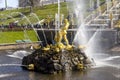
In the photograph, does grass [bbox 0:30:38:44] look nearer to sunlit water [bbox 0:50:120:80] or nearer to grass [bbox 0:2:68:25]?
grass [bbox 0:2:68:25]

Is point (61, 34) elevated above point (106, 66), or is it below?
above

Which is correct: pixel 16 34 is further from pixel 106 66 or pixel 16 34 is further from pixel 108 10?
pixel 106 66

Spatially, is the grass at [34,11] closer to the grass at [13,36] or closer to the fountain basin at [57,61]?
the grass at [13,36]

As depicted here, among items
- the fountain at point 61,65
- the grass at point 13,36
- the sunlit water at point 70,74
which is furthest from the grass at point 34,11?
the fountain at point 61,65

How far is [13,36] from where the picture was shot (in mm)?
62094

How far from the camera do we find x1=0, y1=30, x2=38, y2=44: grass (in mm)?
59644

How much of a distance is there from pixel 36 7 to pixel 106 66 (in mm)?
67579

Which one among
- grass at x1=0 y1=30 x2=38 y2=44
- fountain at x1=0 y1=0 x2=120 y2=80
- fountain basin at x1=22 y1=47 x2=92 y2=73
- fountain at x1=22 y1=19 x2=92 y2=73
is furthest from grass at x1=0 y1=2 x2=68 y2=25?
fountain basin at x1=22 y1=47 x2=92 y2=73

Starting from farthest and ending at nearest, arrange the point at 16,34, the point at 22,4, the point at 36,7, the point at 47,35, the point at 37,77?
the point at 22,4 < the point at 36,7 < the point at 16,34 < the point at 47,35 < the point at 37,77

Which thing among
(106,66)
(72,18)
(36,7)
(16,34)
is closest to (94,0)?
(36,7)

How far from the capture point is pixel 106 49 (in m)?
52.1

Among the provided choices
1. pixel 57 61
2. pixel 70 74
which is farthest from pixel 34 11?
pixel 70 74

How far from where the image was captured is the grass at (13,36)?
59644 mm

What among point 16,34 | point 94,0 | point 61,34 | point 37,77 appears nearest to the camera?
point 37,77
